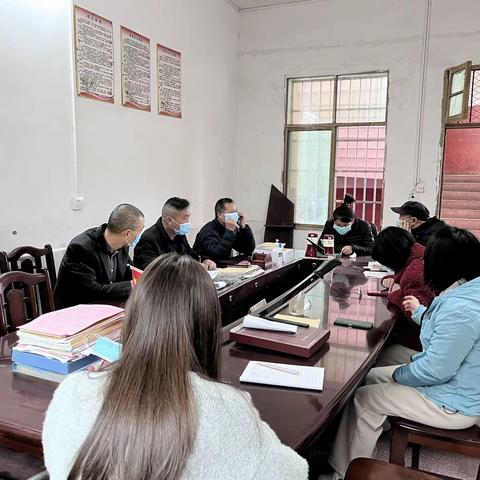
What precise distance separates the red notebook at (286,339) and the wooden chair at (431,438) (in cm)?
40

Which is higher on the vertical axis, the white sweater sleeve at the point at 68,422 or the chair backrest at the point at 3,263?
→ the white sweater sleeve at the point at 68,422

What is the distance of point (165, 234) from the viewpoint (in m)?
3.34

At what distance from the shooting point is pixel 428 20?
492 centimetres

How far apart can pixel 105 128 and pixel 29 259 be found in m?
1.36

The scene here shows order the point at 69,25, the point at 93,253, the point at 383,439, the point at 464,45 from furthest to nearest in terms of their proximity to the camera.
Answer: the point at 464,45 → the point at 69,25 → the point at 93,253 → the point at 383,439

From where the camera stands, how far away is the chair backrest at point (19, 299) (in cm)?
182

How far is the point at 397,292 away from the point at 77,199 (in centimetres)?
246

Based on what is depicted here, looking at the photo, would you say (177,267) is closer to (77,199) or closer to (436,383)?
(436,383)

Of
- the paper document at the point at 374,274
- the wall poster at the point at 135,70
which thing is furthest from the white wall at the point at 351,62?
the paper document at the point at 374,274

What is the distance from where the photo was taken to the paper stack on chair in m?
1.31

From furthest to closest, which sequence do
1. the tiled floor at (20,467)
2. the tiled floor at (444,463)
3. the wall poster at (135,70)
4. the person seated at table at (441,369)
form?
the wall poster at (135,70)
the tiled floor at (444,463)
the person seated at table at (441,369)
the tiled floor at (20,467)

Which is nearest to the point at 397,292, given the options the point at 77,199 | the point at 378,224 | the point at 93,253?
the point at 93,253

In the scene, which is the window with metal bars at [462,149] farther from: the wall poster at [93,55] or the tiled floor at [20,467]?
the tiled floor at [20,467]

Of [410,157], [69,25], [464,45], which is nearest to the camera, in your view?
[69,25]
